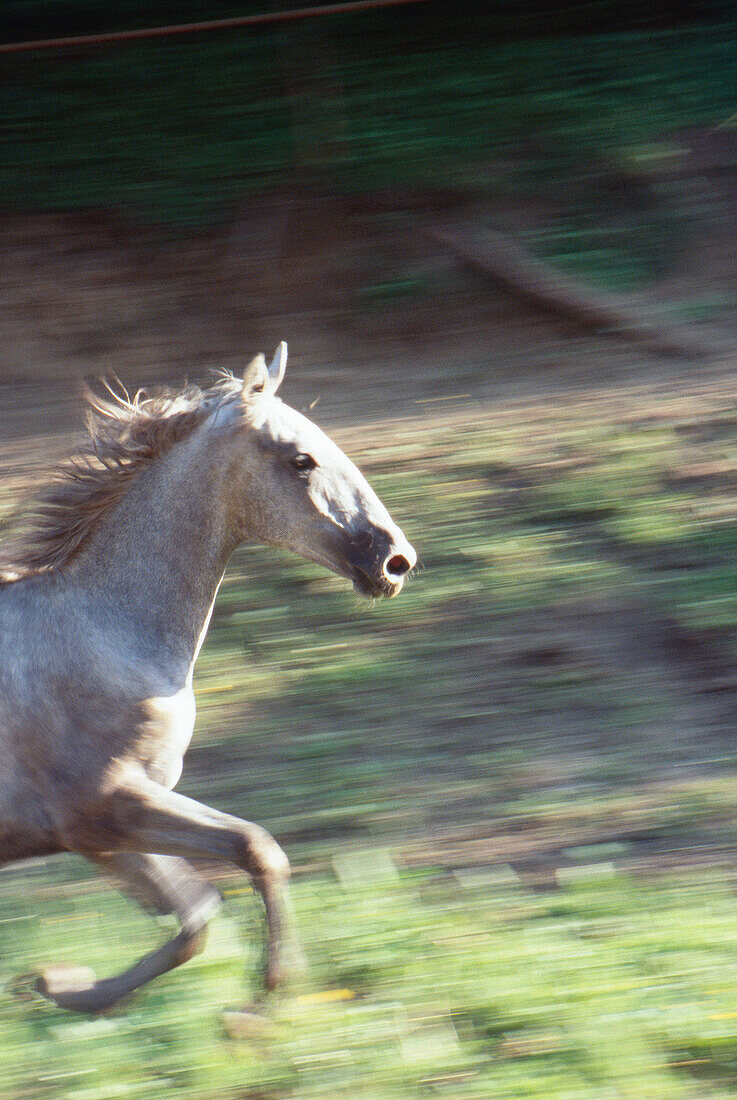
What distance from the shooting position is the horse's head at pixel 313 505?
3.21 metres

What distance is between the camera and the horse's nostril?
10.5 ft

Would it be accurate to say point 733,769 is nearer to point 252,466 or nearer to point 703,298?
point 252,466

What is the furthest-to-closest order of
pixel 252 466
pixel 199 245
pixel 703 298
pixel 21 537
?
pixel 199 245
pixel 703 298
pixel 21 537
pixel 252 466

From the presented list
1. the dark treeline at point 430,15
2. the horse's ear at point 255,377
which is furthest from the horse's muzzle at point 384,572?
the dark treeline at point 430,15

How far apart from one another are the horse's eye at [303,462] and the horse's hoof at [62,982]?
150cm

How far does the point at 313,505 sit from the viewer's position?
3229mm

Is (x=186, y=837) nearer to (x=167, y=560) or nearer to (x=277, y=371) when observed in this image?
(x=167, y=560)

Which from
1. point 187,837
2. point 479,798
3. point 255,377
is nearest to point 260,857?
point 187,837

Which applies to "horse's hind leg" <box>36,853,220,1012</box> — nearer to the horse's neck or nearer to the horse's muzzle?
the horse's neck

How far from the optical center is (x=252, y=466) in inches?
127

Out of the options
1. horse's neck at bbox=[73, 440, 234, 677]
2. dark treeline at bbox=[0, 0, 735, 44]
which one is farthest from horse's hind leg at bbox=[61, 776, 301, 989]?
dark treeline at bbox=[0, 0, 735, 44]

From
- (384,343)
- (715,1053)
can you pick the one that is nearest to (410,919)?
(715,1053)

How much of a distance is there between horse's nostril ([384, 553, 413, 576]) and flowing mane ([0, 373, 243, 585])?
0.65 meters

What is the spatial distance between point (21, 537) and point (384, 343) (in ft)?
16.9
